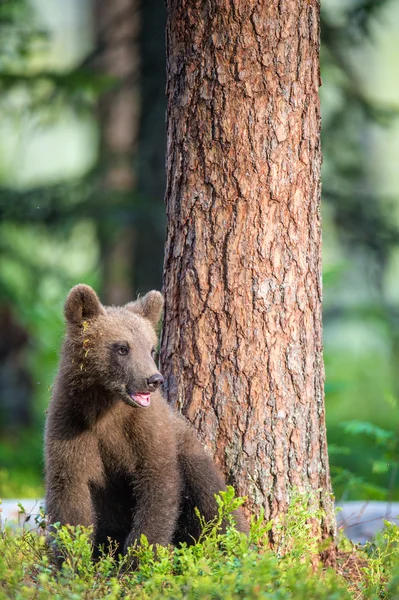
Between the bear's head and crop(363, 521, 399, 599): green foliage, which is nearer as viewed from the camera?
crop(363, 521, 399, 599): green foliage

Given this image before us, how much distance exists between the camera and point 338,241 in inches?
441

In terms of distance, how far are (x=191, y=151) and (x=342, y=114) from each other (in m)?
6.27

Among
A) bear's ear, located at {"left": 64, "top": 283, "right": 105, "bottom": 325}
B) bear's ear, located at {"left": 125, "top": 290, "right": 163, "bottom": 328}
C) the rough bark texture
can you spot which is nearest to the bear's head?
bear's ear, located at {"left": 64, "top": 283, "right": 105, "bottom": 325}

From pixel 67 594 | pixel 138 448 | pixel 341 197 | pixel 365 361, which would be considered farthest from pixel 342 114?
pixel 365 361

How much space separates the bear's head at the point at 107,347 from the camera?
491cm

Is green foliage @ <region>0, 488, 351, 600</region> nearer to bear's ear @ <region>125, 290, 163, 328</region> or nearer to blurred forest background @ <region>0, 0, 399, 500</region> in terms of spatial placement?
bear's ear @ <region>125, 290, 163, 328</region>

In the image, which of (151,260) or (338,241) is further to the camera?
(151,260)

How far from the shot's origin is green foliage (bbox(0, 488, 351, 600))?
3932 millimetres

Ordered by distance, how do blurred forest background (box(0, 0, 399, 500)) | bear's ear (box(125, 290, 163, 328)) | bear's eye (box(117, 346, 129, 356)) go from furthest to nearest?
blurred forest background (box(0, 0, 399, 500)) < bear's ear (box(125, 290, 163, 328)) < bear's eye (box(117, 346, 129, 356))

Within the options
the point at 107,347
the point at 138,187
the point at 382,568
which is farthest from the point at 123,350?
the point at 138,187

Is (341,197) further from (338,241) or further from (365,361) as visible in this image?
(365,361)

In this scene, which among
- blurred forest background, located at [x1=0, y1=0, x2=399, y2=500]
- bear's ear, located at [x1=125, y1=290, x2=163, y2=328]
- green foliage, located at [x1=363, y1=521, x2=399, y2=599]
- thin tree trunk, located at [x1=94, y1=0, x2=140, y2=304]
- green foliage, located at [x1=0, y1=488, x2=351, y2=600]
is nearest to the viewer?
green foliage, located at [x1=0, y1=488, x2=351, y2=600]

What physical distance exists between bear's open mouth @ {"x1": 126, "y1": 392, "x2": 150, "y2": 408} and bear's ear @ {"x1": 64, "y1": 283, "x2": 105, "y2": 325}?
61cm

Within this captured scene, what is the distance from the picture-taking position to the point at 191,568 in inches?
168
